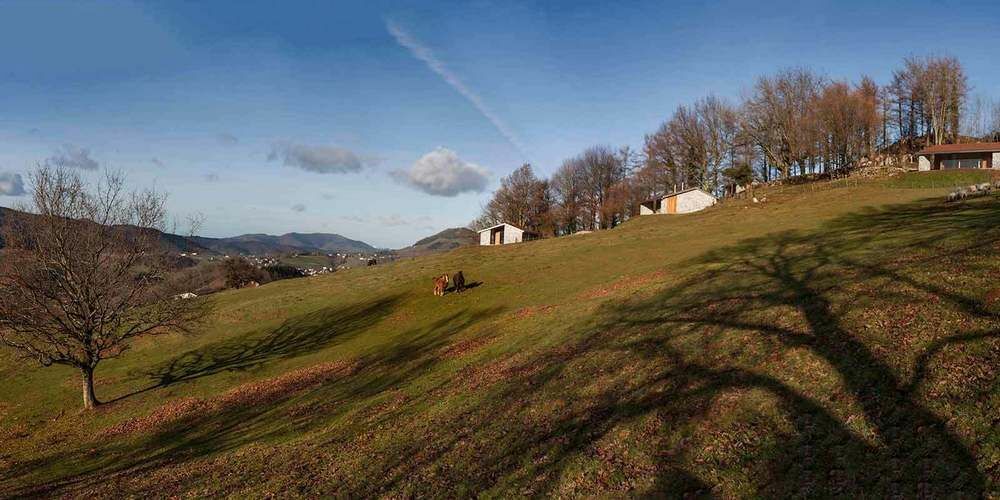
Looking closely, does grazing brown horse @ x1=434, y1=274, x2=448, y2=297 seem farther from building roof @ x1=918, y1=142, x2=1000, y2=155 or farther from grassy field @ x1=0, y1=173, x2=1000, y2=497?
building roof @ x1=918, y1=142, x2=1000, y2=155

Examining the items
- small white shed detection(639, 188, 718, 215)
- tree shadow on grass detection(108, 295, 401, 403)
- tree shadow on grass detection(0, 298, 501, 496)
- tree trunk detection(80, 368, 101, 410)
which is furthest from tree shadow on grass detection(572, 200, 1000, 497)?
small white shed detection(639, 188, 718, 215)

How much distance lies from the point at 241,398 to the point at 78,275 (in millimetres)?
12136

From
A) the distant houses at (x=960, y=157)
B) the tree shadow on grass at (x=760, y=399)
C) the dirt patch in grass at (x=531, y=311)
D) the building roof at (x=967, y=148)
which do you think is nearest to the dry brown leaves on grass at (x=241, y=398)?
the dirt patch in grass at (x=531, y=311)

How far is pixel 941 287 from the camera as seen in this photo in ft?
46.2

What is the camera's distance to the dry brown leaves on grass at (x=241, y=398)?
72.8 feet

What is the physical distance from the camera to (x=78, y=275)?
25.9 m

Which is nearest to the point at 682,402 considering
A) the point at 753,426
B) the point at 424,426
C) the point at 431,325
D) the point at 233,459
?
the point at 753,426

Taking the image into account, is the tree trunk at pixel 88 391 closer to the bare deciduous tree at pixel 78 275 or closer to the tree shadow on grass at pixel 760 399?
the bare deciduous tree at pixel 78 275

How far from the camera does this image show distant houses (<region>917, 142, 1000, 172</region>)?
7469 centimetres

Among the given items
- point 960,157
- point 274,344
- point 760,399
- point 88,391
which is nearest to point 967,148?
point 960,157

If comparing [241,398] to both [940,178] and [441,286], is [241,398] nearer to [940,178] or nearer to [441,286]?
[441,286]

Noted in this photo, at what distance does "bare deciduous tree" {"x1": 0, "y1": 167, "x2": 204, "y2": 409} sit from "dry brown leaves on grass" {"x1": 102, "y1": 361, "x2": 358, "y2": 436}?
6189 mm

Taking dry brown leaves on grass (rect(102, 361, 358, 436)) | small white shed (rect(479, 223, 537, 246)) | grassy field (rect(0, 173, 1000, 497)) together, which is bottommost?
dry brown leaves on grass (rect(102, 361, 358, 436))

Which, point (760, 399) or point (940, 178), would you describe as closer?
point (760, 399)
